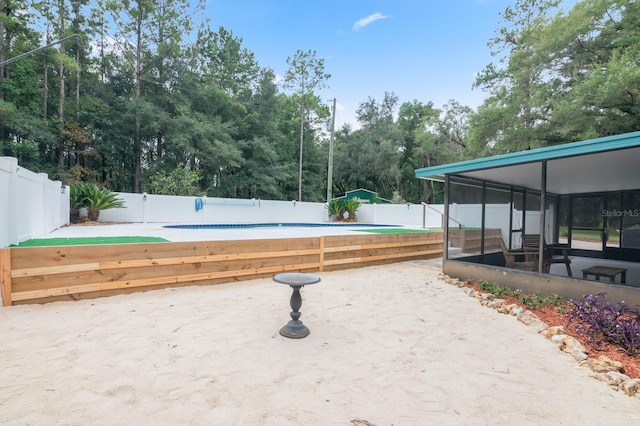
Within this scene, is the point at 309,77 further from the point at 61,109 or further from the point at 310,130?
the point at 61,109

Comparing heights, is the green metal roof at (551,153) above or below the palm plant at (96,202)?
above

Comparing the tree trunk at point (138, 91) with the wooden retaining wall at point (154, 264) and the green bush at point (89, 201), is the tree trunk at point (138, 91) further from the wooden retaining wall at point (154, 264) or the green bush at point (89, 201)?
the wooden retaining wall at point (154, 264)

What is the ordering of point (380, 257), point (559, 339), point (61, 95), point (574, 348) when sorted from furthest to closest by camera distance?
point (61, 95)
point (380, 257)
point (559, 339)
point (574, 348)

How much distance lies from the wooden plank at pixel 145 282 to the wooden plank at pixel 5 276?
0.22 ft

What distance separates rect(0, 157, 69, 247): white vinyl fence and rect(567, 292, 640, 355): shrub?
7199 mm

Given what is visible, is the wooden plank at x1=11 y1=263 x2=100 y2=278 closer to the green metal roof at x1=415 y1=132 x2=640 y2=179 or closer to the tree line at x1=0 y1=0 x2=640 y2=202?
the green metal roof at x1=415 y1=132 x2=640 y2=179

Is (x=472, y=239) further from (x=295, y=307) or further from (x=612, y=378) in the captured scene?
(x=295, y=307)

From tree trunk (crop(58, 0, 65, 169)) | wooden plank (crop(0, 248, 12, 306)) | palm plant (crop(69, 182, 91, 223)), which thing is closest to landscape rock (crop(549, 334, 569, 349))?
wooden plank (crop(0, 248, 12, 306))

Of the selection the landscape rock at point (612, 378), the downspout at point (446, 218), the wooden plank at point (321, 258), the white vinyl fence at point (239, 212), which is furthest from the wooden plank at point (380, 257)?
the white vinyl fence at point (239, 212)

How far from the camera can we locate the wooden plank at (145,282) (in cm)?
359

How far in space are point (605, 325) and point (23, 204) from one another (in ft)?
27.9

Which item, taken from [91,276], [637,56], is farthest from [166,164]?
[637,56]

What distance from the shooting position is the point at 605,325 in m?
3.12

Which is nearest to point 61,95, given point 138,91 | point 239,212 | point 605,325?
point 138,91
